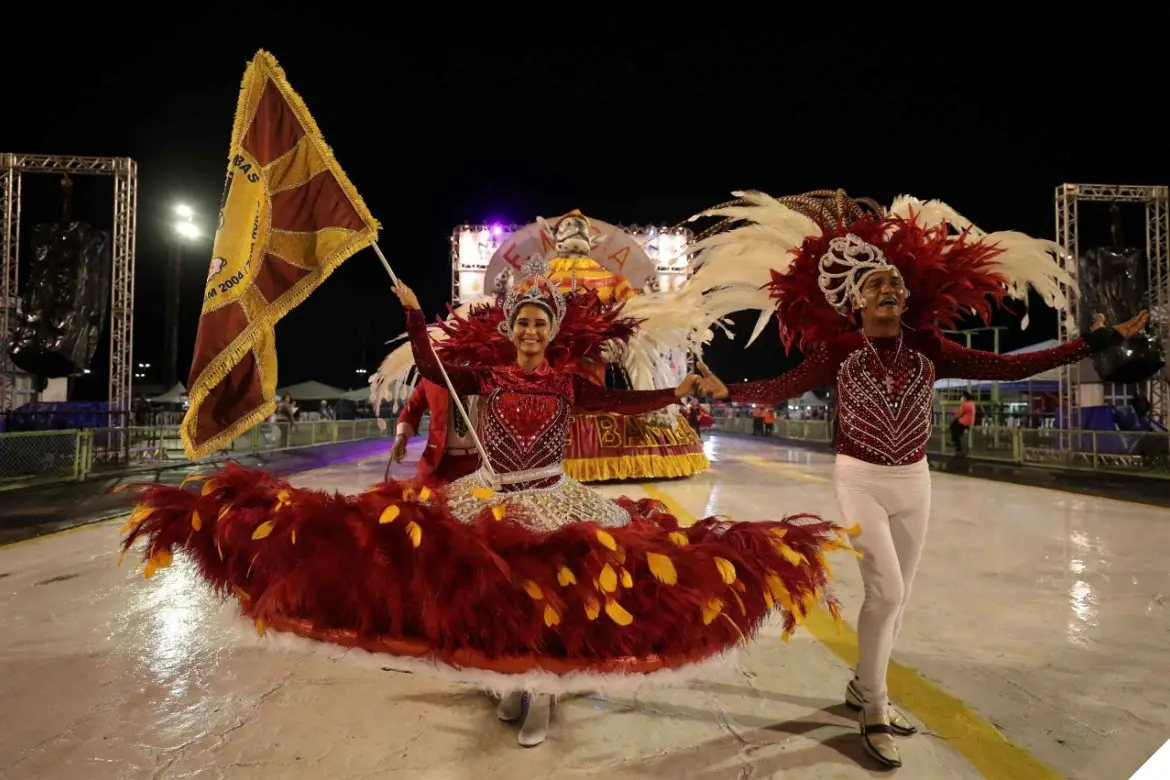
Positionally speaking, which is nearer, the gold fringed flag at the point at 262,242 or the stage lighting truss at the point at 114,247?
the gold fringed flag at the point at 262,242

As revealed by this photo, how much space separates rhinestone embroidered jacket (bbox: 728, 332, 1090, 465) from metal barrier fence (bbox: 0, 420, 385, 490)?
872cm

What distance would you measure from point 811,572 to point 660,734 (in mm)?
1010

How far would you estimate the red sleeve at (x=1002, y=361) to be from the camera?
9.20 ft

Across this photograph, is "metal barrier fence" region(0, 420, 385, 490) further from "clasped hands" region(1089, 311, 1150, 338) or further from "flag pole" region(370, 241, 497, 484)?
"clasped hands" region(1089, 311, 1150, 338)

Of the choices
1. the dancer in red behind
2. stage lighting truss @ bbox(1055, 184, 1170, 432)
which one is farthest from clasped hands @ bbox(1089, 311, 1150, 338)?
stage lighting truss @ bbox(1055, 184, 1170, 432)

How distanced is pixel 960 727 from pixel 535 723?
1.81 metres

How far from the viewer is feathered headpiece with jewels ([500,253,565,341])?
2.92 m

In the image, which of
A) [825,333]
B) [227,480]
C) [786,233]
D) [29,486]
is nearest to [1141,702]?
[825,333]

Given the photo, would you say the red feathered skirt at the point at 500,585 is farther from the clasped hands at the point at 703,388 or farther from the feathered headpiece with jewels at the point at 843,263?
the feathered headpiece with jewels at the point at 843,263

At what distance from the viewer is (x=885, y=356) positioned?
2750mm

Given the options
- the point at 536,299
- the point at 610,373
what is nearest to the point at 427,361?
the point at 536,299

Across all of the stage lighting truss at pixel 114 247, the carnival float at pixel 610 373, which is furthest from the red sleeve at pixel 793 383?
the stage lighting truss at pixel 114 247

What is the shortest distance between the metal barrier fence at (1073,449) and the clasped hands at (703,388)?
43.3ft

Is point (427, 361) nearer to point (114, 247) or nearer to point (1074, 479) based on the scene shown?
point (1074, 479)
